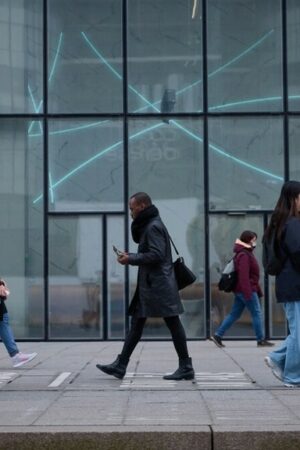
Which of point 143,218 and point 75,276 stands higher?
point 143,218

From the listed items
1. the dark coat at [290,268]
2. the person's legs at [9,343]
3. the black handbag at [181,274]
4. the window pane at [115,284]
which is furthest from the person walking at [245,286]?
the dark coat at [290,268]

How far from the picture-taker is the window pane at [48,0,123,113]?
59.2ft

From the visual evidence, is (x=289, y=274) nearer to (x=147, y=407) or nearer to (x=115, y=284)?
(x=147, y=407)

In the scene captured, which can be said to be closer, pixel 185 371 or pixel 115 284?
pixel 185 371

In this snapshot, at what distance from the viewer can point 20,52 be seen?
59.1 feet

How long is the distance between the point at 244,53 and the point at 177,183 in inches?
98.1

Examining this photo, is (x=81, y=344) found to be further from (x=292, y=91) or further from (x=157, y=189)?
(x=292, y=91)

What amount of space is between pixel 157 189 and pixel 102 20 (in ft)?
9.87

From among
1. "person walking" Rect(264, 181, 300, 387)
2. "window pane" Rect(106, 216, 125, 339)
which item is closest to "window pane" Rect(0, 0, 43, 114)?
"window pane" Rect(106, 216, 125, 339)

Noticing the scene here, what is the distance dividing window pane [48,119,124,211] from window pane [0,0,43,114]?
2.60 feet

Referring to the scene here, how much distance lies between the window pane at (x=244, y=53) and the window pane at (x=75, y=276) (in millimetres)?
3057

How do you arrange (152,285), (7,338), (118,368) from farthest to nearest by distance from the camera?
(7,338) < (118,368) < (152,285)

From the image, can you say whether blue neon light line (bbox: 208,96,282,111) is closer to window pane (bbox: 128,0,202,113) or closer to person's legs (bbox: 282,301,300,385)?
window pane (bbox: 128,0,202,113)

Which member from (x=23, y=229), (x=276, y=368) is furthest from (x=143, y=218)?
(x=23, y=229)
